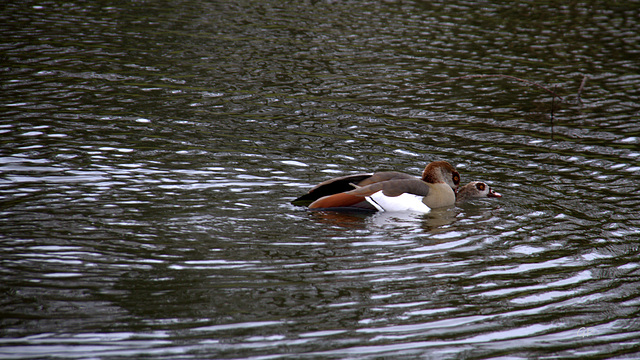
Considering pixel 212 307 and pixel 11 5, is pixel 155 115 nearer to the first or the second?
pixel 212 307

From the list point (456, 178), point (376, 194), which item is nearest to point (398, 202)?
point (376, 194)

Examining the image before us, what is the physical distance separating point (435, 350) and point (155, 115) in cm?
909

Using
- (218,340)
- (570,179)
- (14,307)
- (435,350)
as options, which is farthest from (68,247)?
(570,179)

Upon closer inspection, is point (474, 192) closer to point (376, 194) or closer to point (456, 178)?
point (456, 178)

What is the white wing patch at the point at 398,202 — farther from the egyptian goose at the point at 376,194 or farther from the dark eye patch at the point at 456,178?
the dark eye patch at the point at 456,178

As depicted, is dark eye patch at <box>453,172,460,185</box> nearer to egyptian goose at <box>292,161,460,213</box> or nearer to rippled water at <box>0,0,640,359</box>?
egyptian goose at <box>292,161,460,213</box>

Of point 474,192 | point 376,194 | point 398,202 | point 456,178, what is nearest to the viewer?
point 376,194

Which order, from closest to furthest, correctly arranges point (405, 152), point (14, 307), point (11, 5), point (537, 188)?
point (14, 307) → point (537, 188) → point (405, 152) → point (11, 5)

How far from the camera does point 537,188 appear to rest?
35.6ft

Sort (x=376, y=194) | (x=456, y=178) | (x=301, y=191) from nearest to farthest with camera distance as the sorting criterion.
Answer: (x=376, y=194)
(x=301, y=191)
(x=456, y=178)

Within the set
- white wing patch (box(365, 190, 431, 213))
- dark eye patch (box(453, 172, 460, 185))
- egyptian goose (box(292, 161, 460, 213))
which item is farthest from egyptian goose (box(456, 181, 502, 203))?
white wing patch (box(365, 190, 431, 213))

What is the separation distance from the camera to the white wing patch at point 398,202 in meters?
9.92

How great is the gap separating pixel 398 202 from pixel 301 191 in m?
1.40

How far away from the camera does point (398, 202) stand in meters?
10.0
